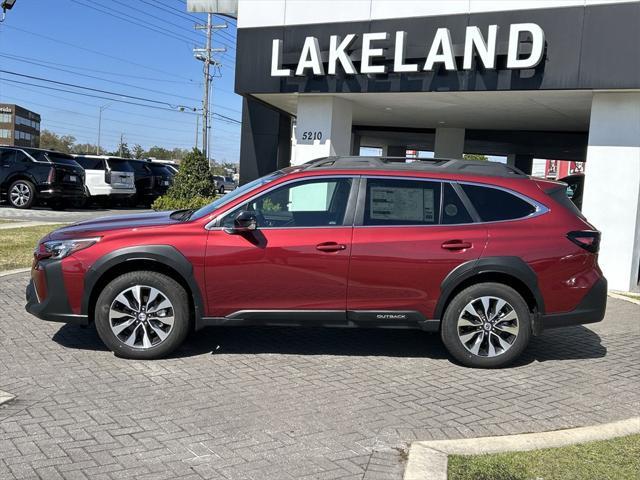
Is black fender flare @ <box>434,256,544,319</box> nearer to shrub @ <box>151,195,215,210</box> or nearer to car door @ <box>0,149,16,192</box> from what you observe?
shrub @ <box>151,195,215,210</box>

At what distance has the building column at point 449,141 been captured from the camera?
1928cm

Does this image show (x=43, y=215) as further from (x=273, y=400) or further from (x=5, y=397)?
(x=273, y=400)

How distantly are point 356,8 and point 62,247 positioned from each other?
307 inches

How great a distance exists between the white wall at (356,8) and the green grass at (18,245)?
5.85 metres

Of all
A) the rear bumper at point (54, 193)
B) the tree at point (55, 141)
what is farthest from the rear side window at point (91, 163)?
the tree at point (55, 141)

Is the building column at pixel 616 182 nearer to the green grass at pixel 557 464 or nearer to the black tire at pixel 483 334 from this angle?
the black tire at pixel 483 334

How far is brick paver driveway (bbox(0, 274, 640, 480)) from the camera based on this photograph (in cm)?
351

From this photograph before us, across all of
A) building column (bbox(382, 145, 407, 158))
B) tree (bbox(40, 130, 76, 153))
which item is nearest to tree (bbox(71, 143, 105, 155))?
tree (bbox(40, 130, 76, 153))

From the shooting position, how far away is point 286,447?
12.1 ft

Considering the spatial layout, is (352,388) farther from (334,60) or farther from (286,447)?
(334,60)

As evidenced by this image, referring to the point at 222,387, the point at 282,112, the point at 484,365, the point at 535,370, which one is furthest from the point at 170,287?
the point at 282,112

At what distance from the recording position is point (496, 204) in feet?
17.7

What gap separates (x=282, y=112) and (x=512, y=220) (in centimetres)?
1094

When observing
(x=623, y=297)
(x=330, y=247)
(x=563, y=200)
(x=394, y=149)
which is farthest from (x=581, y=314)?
(x=394, y=149)
